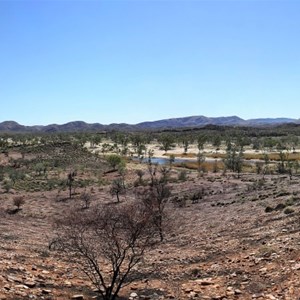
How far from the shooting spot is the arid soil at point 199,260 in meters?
14.7

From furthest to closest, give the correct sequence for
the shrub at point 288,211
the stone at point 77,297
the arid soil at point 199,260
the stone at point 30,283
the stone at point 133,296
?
the shrub at point 288,211
the stone at point 30,283
the arid soil at point 199,260
the stone at point 133,296
the stone at point 77,297

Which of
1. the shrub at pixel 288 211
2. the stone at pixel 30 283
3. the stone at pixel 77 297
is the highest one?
the shrub at pixel 288 211

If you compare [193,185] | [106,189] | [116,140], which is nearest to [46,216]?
[106,189]

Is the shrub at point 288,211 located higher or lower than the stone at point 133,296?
higher

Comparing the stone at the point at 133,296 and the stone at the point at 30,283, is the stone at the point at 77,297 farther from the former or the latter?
the stone at the point at 30,283

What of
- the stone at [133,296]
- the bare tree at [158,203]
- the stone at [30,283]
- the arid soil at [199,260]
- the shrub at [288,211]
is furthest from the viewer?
the shrub at [288,211]

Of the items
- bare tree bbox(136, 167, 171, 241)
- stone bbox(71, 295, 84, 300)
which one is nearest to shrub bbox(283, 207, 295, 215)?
bare tree bbox(136, 167, 171, 241)

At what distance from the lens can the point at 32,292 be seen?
1423 cm

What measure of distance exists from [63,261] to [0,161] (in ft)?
264

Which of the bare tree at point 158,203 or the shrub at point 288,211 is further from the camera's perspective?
the shrub at point 288,211

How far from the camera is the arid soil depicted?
48.1 ft

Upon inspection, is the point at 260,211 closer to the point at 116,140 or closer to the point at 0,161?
the point at 0,161

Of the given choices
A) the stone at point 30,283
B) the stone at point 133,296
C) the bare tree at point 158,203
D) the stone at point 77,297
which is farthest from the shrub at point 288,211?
the stone at point 30,283

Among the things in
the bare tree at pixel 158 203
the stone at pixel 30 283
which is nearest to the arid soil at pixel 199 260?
the stone at pixel 30 283
